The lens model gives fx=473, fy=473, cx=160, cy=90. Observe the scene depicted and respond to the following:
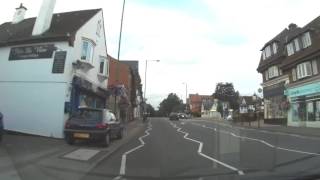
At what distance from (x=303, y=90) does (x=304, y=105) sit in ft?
4.41

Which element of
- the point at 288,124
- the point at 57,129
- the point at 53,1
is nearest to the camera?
the point at 57,129

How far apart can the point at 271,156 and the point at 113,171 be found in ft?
19.0

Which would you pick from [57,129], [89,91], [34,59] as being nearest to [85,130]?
[57,129]

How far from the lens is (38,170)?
12.1 meters

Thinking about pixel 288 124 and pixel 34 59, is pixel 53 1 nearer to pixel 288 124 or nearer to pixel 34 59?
pixel 34 59

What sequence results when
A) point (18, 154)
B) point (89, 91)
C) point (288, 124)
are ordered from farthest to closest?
point (288, 124)
point (89, 91)
point (18, 154)

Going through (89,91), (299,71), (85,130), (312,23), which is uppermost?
(312,23)

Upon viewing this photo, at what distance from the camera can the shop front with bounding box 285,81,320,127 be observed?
39219mm

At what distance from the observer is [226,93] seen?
137875 mm

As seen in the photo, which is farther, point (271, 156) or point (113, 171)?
point (271, 156)

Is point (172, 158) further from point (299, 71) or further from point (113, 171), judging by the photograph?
point (299, 71)

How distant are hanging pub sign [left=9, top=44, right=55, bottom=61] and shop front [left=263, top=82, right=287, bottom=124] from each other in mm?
29610

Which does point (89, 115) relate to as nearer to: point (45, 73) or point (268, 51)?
point (45, 73)

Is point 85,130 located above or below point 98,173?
above
